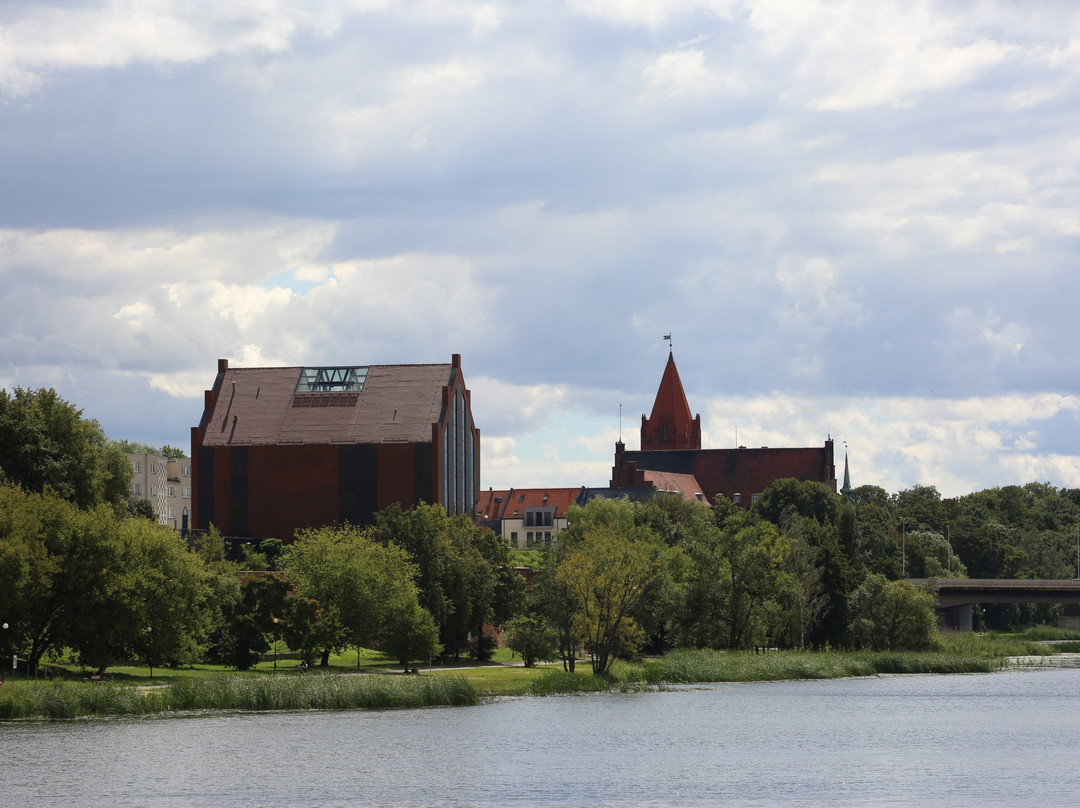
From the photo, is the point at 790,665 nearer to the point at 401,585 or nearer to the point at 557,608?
the point at 557,608

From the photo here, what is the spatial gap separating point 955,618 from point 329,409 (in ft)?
216

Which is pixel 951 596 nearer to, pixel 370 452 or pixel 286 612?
pixel 370 452

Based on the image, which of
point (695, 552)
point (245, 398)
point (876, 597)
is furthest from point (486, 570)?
point (245, 398)

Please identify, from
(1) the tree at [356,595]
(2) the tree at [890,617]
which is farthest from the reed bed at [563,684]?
(2) the tree at [890,617]

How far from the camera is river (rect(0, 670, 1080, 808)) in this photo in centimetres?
4197

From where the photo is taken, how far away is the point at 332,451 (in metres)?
126

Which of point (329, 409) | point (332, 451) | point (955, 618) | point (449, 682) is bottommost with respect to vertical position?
point (449, 682)

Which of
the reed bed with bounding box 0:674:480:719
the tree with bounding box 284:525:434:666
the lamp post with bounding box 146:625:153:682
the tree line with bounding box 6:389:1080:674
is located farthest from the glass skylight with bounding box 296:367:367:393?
the lamp post with bounding box 146:625:153:682

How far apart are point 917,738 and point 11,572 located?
120 ft

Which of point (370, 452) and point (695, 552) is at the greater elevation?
point (370, 452)

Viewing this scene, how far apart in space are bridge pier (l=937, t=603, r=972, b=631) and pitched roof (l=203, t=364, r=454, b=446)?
53.2 metres

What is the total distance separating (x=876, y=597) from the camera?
9725cm

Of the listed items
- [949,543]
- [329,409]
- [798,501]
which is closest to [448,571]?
[329,409]

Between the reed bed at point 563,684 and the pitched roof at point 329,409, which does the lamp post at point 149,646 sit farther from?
the pitched roof at point 329,409
